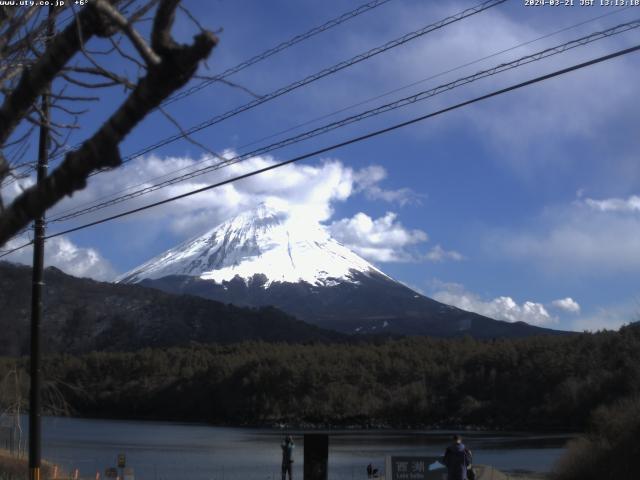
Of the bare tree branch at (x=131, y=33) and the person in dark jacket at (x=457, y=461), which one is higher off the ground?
the bare tree branch at (x=131, y=33)

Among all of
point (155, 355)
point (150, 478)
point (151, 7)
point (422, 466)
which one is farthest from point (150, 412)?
point (151, 7)

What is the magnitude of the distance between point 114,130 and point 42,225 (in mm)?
12744

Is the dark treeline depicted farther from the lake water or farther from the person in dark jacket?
the person in dark jacket

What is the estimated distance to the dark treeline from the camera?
285 feet

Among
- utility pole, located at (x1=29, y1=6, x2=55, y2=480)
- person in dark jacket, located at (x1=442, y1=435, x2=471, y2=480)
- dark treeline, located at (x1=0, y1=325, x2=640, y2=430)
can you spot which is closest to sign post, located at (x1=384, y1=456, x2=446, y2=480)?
person in dark jacket, located at (x1=442, y1=435, x2=471, y2=480)

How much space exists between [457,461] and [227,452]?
38.7 meters

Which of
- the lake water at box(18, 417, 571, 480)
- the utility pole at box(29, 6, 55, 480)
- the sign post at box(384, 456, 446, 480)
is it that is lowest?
the lake water at box(18, 417, 571, 480)

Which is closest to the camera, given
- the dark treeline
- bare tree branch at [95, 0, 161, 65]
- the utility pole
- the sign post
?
bare tree branch at [95, 0, 161, 65]

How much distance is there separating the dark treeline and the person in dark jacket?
64589mm

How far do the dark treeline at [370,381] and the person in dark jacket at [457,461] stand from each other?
64.6 m

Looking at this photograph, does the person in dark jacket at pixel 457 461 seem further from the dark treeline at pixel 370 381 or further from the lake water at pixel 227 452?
the dark treeline at pixel 370 381

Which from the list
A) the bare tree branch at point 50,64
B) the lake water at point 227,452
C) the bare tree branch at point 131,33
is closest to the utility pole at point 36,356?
the bare tree branch at point 50,64

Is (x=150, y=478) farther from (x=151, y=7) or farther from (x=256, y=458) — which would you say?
(x=151, y=7)

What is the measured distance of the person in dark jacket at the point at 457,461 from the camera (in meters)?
17.8
